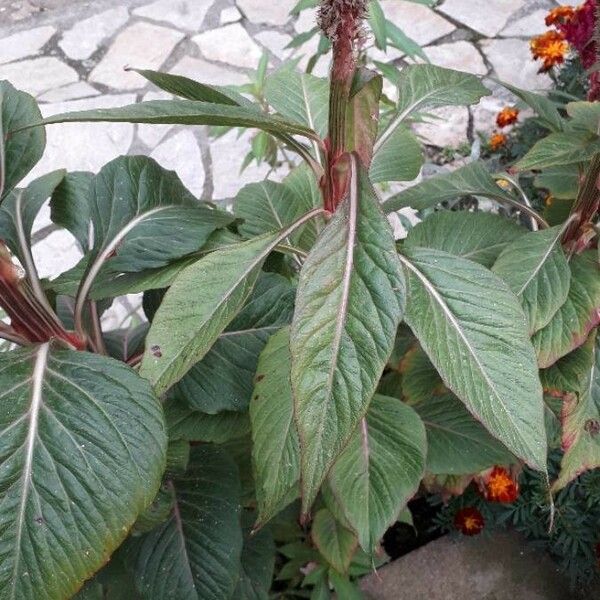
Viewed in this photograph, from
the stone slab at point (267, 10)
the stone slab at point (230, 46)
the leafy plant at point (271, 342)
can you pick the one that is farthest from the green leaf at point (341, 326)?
the stone slab at point (267, 10)

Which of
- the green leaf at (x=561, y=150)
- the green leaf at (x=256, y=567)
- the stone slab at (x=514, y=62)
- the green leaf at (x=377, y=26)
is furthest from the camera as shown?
the stone slab at (x=514, y=62)

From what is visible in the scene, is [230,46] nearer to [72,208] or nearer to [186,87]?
[72,208]

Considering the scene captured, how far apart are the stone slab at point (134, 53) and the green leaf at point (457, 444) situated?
8.88 ft

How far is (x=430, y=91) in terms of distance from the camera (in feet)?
3.08

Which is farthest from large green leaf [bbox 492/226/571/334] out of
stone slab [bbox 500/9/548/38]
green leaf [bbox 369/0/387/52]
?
stone slab [bbox 500/9/548/38]

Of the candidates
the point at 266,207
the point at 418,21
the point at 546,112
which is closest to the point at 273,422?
the point at 266,207

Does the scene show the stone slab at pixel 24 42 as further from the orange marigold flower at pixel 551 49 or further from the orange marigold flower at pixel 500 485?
the orange marigold flower at pixel 500 485

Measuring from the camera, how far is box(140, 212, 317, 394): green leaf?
0.71 meters

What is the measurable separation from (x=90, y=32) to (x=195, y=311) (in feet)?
11.2

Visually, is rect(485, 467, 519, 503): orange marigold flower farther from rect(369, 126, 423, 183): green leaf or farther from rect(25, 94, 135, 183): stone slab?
rect(25, 94, 135, 183): stone slab

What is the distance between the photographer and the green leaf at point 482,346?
676 mm

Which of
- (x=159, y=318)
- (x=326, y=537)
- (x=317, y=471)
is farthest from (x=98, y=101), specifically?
(x=317, y=471)

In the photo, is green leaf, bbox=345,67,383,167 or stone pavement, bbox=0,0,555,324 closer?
green leaf, bbox=345,67,383,167

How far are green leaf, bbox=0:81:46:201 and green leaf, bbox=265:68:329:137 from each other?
374 mm
